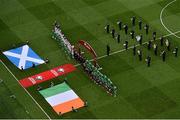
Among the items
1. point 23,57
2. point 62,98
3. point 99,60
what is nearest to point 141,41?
point 99,60

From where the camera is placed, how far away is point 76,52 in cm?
4891

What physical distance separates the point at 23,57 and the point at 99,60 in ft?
24.5

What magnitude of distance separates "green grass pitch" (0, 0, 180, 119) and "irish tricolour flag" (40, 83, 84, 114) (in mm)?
514

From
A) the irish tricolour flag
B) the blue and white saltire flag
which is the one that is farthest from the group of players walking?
the blue and white saltire flag

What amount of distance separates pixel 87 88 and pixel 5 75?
8.04 m

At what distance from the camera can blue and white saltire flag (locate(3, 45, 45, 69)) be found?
49312mm

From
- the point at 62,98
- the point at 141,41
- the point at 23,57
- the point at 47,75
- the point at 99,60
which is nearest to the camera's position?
the point at 62,98

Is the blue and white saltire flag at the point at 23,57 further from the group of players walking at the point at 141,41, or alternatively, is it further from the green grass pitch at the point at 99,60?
the group of players walking at the point at 141,41

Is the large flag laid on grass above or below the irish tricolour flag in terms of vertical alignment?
above

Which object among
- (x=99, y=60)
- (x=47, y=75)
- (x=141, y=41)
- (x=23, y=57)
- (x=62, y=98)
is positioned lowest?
(x=62, y=98)

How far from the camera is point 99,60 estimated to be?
49281mm

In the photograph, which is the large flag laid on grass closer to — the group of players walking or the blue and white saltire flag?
the blue and white saltire flag

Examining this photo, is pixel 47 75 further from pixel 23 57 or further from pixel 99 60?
pixel 99 60

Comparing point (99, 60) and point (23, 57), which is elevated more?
point (23, 57)
